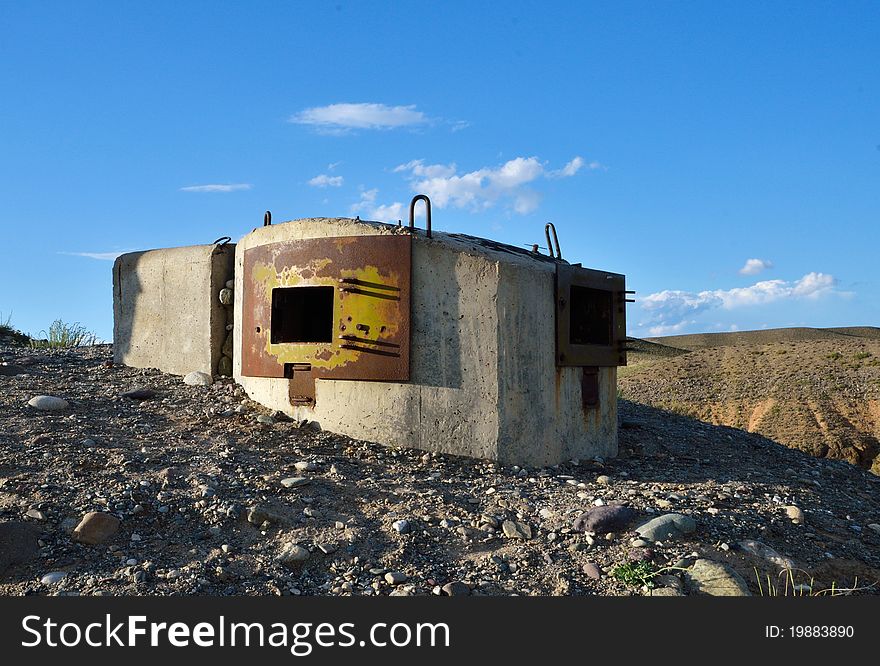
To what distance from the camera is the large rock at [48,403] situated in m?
7.51

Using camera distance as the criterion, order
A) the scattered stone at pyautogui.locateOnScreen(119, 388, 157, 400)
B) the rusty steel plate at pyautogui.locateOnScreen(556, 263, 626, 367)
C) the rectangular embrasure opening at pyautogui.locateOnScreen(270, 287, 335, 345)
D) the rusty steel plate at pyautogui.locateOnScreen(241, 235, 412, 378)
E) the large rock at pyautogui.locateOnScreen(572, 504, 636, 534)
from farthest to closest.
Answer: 1. the scattered stone at pyautogui.locateOnScreen(119, 388, 157, 400)
2. the rectangular embrasure opening at pyautogui.locateOnScreen(270, 287, 335, 345)
3. the rusty steel plate at pyautogui.locateOnScreen(556, 263, 626, 367)
4. the rusty steel plate at pyautogui.locateOnScreen(241, 235, 412, 378)
5. the large rock at pyautogui.locateOnScreen(572, 504, 636, 534)

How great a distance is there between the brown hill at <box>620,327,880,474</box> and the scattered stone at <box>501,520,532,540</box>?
Result: 1303 centimetres

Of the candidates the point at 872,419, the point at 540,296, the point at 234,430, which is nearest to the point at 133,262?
the point at 234,430

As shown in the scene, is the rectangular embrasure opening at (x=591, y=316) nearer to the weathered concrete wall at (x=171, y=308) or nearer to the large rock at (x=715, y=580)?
the large rock at (x=715, y=580)

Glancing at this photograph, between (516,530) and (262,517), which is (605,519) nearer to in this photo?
(516,530)

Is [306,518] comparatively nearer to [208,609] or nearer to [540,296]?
[208,609]

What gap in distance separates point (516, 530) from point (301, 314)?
3.98 m

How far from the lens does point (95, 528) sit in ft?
15.9

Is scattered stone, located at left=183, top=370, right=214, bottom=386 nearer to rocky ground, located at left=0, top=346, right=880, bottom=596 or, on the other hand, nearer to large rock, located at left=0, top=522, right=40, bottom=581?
rocky ground, located at left=0, top=346, right=880, bottom=596

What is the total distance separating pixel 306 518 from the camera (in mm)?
5199

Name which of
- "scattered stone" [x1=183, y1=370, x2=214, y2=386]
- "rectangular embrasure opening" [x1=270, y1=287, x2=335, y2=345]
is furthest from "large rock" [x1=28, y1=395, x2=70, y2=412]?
"rectangular embrasure opening" [x1=270, y1=287, x2=335, y2=345]

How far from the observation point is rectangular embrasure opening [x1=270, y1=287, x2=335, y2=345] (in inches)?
304

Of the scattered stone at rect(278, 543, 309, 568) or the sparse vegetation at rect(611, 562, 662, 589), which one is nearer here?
the sparse vegetation at rect(611, 562, 662, 589)

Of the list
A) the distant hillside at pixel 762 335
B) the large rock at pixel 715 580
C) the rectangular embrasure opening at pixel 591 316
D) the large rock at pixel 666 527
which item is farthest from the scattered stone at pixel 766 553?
the distant hillside at pixel 762 335
